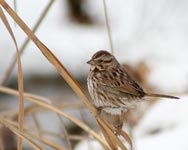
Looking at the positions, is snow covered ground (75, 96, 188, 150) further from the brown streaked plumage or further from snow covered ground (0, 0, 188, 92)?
snow covered ground (0, 0, 188, 92)

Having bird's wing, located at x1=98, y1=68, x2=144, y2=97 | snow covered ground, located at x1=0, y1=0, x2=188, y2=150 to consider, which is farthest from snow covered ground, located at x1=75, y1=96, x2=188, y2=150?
bird's wing, located at x1=98, y1=68, x2=144, y2=97

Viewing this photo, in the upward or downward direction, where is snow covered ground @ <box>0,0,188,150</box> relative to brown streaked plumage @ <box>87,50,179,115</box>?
downward

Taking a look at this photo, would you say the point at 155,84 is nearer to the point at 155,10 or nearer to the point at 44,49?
the point at 155,10

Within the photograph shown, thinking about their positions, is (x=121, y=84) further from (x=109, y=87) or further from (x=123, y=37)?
(x=123, y=37)

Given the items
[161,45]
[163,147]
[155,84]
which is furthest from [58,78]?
[163,147]

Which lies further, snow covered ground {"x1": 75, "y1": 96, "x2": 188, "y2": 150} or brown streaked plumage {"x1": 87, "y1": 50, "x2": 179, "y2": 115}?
snow covered ground {"x1": 75, "y1": 96, "x2": 188, "y2": 150}

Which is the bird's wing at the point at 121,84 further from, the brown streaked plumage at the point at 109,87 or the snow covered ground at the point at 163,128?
the snow covered ground at the point at 163,128

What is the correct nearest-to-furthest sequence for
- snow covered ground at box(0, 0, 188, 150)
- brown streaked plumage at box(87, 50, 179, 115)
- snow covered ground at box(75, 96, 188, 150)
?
brown streaked plumage at box(87, 50, 179, 115)
snow covered ground at box(75, 96, 188, 150)
snow covered ground at box(0, 0, 188, 150)
